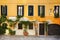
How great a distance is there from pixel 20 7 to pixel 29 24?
17cm

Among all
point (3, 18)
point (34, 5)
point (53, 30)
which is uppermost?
point (34, 5)

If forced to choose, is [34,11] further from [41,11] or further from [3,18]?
[3,18]

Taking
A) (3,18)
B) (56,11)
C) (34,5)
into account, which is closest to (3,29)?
(3,18)

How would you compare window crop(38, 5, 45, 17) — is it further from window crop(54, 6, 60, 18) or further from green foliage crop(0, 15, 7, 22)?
green foliage crop(0, 15, 7, 22)

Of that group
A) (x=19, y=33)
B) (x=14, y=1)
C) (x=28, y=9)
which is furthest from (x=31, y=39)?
(x=14, y=1)

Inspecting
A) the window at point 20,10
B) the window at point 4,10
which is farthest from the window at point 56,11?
the window at point 4,10

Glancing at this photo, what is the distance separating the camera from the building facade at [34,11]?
4.18 feet

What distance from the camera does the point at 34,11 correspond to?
50.6 inches

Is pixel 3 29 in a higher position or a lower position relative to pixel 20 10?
lower

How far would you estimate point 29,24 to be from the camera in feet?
4.20

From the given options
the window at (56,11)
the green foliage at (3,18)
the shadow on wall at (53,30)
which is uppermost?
the window at (56,11)

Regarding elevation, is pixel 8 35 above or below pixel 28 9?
below

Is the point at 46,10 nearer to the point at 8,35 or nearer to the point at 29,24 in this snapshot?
the point at 29,24

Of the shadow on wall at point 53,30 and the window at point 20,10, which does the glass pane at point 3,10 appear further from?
the shadow on wall at point 53,30
